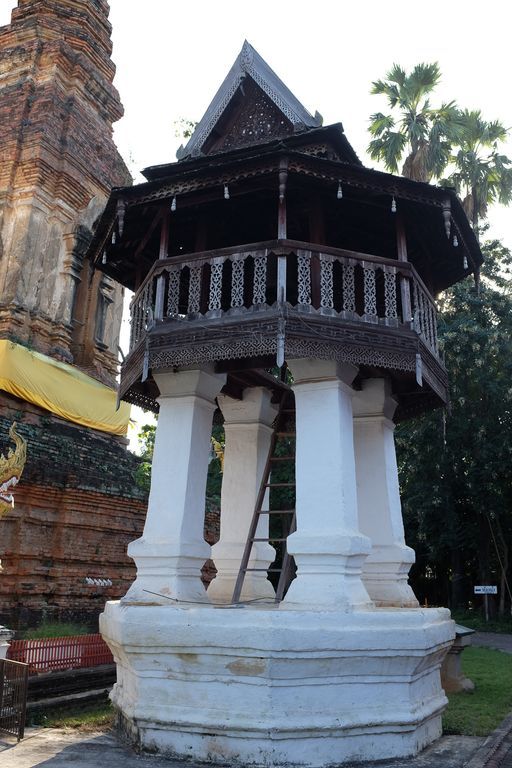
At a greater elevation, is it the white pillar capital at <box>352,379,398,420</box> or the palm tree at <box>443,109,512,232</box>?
the palm tree at <box>443,109,512,232</box>

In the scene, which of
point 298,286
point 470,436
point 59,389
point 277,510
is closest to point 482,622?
point 470,436

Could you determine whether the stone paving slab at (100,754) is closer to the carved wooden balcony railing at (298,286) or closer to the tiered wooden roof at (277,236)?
the tiered wooden roof at (277,236)

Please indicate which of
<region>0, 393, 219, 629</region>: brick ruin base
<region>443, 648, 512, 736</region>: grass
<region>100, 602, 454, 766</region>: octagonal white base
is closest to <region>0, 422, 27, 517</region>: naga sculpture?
<region>0, 393, 219, 629</region>: brick ruin base

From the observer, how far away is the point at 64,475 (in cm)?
1339

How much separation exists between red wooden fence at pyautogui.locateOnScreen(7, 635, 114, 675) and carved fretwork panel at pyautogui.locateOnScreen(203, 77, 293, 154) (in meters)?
7.67

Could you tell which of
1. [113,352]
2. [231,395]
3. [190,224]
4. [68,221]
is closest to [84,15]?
[68,221]

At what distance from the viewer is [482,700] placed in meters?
9.95

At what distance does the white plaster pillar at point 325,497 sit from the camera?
23.3 ft

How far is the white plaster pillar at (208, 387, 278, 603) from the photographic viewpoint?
9.55 metres

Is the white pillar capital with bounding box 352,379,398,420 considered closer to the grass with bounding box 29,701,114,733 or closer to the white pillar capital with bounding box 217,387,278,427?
the white pillar capital with bounding box 217,387,278,427

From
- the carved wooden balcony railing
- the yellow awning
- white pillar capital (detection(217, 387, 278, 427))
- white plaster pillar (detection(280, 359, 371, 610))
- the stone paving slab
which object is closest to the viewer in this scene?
the stone paving slab

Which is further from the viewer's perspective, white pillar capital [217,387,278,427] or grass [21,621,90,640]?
grass [21,621,90,640]

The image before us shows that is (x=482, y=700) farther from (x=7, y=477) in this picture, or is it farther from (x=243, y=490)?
(x=7, y=477)

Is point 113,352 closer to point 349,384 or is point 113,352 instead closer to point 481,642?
point 349,384
